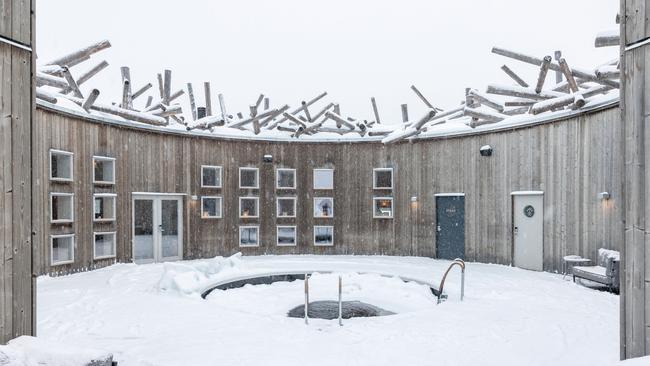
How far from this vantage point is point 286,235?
13570 millimetres

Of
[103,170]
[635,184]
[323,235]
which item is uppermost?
[103,170]

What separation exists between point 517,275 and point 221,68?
102 meters

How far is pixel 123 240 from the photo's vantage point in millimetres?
10992

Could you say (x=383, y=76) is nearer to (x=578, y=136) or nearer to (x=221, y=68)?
(x=221, y=68)

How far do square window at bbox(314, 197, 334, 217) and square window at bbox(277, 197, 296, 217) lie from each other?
0.71 meters

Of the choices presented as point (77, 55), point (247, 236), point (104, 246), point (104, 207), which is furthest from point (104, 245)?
point (77, 55)

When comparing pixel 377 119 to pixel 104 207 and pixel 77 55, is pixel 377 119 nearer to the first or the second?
pixel 104 207

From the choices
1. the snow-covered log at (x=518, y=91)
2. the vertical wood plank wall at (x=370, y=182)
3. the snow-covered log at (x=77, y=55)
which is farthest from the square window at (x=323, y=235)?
the snow-covered log at (x=77, y=55)

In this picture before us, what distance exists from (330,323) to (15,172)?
157 inches

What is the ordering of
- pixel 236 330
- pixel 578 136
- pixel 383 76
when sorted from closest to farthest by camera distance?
pixel 236 330
pixel 578 136
pixel 383 76

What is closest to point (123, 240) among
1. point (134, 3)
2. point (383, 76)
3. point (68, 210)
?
point (68, 210)

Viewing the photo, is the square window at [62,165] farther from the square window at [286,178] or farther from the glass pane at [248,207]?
the square window at [286,178]

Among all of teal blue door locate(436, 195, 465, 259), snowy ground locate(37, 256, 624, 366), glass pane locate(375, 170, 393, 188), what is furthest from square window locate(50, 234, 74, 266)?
teal blue door locate(436, 195, 465, 259)

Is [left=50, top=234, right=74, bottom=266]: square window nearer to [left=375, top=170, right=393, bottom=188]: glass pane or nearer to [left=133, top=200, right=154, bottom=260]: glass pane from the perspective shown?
[left=133, top=200, right=154, bottom=260]: glass pane
